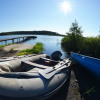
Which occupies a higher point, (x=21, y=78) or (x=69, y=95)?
(x=21, y=78)

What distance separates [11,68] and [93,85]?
3.56 metres

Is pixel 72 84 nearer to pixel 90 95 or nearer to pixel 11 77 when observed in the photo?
pixel 90 95

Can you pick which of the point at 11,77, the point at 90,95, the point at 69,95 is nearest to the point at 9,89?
the point at 11,77

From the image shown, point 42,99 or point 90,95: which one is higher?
point 42,99

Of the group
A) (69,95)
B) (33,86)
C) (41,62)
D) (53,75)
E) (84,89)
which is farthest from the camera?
(41,62)

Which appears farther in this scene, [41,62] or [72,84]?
[41,62]

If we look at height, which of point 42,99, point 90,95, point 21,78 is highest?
point 21,78

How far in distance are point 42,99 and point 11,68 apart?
1800mm

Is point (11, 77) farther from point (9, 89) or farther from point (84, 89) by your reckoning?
point (84, 89)

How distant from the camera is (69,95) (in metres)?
3.60

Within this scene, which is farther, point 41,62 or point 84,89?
point 41,62

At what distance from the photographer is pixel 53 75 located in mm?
3176

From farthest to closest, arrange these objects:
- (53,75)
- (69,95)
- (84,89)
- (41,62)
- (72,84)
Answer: (41,62) < (72,84) < (84,89) < (69,95) < (53,75)

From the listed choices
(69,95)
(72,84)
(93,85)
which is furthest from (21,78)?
(93,85)
